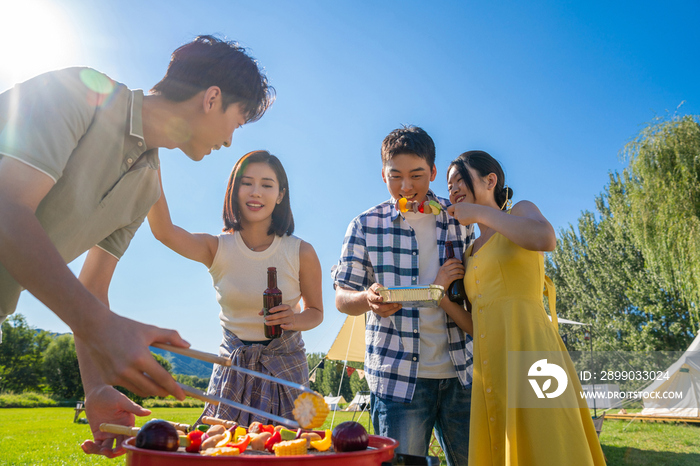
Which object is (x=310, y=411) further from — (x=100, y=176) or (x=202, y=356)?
(x=100, y=176)

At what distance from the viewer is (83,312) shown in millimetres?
918

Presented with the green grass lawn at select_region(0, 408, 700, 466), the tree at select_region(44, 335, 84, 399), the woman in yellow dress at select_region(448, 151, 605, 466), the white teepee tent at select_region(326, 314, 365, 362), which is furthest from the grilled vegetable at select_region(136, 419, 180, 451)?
the tree at select_region(44, 335, 84, 399)

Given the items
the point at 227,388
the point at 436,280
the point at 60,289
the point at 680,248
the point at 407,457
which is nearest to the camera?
the point at 60,289

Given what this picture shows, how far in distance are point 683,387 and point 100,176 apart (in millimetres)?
18428

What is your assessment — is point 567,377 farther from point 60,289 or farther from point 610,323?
point 610,323

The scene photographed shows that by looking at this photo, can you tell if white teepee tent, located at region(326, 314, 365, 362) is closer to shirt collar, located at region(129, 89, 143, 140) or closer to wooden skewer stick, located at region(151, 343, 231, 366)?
shirt collar, located at region(129, 89, 143, 140)

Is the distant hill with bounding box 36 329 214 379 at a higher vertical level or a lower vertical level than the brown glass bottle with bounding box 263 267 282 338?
lower

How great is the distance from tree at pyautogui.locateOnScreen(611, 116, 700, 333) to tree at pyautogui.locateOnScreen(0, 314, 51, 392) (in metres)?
49.3

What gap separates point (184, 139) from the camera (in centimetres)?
165

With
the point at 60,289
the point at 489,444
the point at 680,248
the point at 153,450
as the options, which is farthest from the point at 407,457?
the point at 680,248

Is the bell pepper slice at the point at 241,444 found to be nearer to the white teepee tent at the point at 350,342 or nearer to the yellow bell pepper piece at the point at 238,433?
the yellow bell pepper piece at the point at 238,433

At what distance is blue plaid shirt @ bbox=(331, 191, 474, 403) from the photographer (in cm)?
239

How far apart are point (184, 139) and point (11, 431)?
1818cm

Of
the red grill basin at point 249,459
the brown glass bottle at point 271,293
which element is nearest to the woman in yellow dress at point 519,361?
the brown glass bottle at point 271,293
